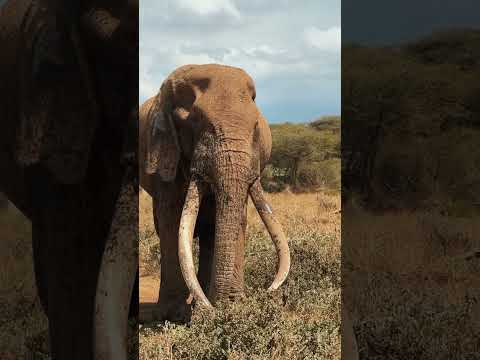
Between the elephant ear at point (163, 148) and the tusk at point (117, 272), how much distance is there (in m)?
3.23

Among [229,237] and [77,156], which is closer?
[77,156]

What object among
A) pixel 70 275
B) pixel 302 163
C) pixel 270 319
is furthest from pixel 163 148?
pixel 302 163

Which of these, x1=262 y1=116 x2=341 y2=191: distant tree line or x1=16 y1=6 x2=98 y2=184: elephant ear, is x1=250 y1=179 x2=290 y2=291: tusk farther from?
x1=262 y1=116 x2=341 y2=191: distant tree line

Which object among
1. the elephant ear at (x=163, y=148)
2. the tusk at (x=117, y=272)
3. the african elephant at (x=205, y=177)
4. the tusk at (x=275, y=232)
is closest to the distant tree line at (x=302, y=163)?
the african elephant at (x=205, y=177)

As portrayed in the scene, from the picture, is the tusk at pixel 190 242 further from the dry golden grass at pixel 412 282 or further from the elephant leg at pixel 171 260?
the dry golden grass at pixel 412 282

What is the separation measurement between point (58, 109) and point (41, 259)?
0.57 metres

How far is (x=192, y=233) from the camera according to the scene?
5195mm

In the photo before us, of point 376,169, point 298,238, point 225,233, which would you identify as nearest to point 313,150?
point 298,238

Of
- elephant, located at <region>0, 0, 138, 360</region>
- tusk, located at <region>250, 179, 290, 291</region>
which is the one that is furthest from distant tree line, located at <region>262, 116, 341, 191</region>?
elephant, located at <region>0, 0, 138, 360</region>

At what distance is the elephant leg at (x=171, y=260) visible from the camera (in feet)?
19.6

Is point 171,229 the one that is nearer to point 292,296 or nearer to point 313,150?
point 292,296

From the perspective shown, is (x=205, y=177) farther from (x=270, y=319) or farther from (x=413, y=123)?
(x=413, y=123)

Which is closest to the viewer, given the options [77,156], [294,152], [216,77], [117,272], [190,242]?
[117,272]

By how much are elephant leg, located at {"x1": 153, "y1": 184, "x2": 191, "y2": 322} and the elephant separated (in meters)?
3.22
